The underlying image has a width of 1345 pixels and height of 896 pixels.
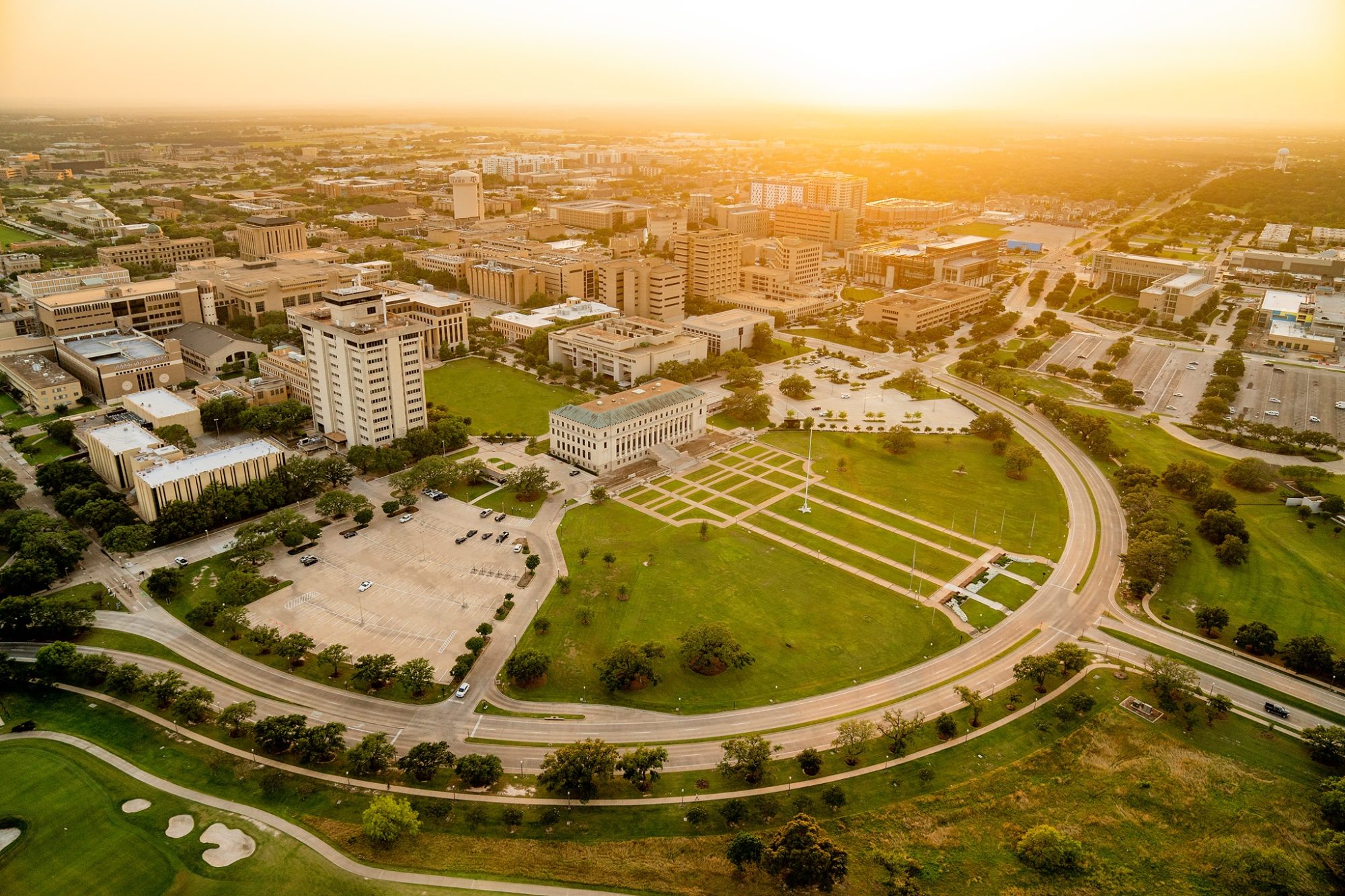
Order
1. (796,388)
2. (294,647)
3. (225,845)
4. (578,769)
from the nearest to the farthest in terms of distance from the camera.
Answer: (225,845) < (578,769) < (294,647) < (796,388)

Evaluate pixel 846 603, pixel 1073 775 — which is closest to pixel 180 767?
pixel 846 603

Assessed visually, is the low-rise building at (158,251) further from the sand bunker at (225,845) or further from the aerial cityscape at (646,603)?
the sand bunker at (225,845)

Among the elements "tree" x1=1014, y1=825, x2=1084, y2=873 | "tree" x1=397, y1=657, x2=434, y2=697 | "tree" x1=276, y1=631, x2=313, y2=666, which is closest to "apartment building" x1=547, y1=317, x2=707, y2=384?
"tree" x1=276, y1=631, x2=313, y2=666

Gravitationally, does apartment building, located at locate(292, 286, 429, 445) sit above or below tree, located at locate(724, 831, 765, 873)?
above

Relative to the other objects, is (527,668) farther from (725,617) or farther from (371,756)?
(725,617)

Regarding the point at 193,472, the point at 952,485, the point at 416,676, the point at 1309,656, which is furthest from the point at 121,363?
the point at 1309,656

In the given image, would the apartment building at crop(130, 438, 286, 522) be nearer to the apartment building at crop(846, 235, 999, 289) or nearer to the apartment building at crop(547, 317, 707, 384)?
the apartment building at crop(547, 317, 707, 384)

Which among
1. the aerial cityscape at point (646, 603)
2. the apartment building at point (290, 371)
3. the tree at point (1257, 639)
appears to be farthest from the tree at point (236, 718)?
the tree at point (1257, 639)
